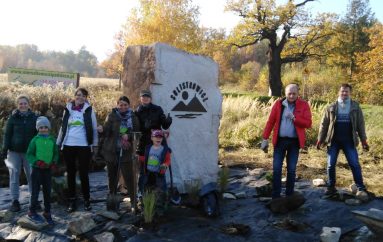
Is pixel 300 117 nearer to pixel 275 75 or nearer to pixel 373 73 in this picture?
pixel 373 73

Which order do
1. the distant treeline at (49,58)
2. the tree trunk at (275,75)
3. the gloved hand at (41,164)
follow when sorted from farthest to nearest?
the distant treeline at (49,58) → the tree trunk at (275,75) → the gloved hand at (41,164)

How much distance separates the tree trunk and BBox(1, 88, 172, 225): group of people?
20.8 m

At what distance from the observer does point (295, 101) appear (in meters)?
4.81

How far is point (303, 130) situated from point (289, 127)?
17 centimetres

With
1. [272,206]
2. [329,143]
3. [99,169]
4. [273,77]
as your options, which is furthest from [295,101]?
[273,77]

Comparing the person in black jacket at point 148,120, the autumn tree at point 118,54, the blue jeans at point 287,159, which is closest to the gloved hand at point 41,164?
the person in black jacket at point 148,120

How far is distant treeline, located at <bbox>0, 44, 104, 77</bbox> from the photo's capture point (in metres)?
84.0

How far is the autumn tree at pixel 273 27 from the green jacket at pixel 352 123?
784 inches

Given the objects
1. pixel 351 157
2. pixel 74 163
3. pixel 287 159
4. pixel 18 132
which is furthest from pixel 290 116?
Result: pixel 18 132

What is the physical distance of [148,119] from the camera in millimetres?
4887

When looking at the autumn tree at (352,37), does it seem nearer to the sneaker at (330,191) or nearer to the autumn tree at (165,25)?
the autumn tree at (165,25)

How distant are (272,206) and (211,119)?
1.82 metres

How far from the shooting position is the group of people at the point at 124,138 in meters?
4.62

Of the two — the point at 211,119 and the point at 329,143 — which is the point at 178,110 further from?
the point at 329,143
